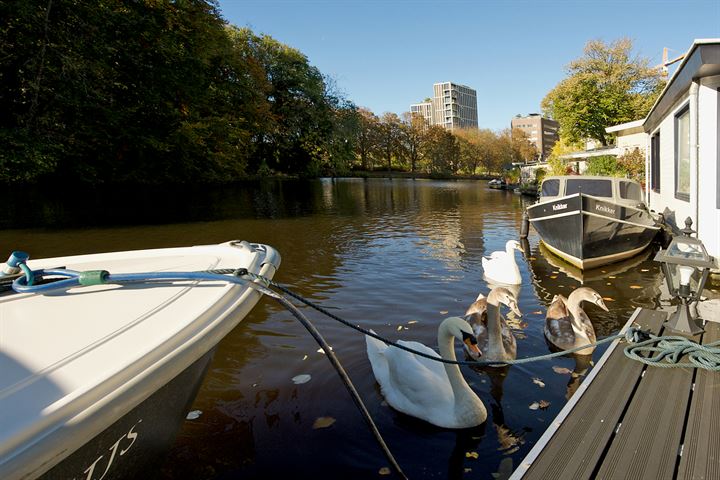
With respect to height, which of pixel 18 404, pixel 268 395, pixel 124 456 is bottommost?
pixel 268 395

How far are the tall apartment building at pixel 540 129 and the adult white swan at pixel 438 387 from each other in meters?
147

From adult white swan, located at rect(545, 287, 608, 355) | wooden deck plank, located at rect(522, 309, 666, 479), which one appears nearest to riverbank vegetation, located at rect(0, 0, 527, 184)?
adult white swan, located at rect(545, 287, 608, 355)

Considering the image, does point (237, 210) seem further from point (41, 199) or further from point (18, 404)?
point (18, 404)

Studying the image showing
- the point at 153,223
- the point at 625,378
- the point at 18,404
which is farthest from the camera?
the point at 153,223

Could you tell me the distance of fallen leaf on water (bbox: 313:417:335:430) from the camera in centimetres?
423

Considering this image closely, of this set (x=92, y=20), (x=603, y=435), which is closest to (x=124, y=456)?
(x=603, y=435)

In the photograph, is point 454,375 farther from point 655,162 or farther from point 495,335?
point 655,162

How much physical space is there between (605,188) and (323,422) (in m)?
10.5

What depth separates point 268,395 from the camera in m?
4.93

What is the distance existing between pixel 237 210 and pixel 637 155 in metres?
22.4

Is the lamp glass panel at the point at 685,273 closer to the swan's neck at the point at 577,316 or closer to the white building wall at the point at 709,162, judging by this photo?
the swan's neck at the point at 577,316

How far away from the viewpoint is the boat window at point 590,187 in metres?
11.5

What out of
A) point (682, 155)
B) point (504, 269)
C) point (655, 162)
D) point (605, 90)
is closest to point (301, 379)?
point (504, 269)

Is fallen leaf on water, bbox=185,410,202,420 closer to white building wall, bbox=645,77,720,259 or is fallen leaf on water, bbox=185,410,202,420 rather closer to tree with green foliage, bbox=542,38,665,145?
white building wall, bbox=645,77,720,259
